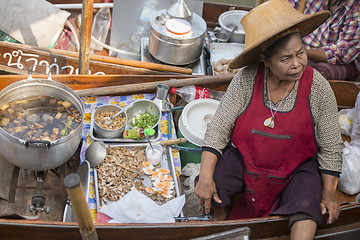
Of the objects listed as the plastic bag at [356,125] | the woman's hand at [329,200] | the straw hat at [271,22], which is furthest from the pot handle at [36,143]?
the plastic bag at [356,125]

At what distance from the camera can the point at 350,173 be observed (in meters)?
3.00

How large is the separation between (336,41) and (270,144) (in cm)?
179

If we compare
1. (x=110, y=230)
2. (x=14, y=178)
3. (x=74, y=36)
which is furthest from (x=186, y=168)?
(x=74, y=36)

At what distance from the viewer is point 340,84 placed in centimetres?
361

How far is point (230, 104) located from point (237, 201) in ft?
2.36

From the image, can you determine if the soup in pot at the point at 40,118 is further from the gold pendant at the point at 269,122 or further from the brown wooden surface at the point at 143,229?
the gold pendant at the point at 269,122

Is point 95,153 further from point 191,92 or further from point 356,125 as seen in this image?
point 356,125

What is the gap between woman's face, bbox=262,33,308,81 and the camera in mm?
2211

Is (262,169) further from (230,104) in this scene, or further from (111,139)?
(111,139)

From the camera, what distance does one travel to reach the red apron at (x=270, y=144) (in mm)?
2428

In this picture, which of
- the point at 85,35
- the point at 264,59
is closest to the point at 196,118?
the point at 264,59

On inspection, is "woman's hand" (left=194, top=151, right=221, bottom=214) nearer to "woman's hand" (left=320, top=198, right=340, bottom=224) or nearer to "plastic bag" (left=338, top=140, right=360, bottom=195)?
"woman's hand" (left=320, top=198, right=340, bottom=224)

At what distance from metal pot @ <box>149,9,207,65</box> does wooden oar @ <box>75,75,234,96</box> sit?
0.47 metres

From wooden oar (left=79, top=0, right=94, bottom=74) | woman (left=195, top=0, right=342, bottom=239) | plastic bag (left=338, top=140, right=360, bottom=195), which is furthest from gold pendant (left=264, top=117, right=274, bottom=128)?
wooden oar (left=79, top=0, right=94, bottom=74)
